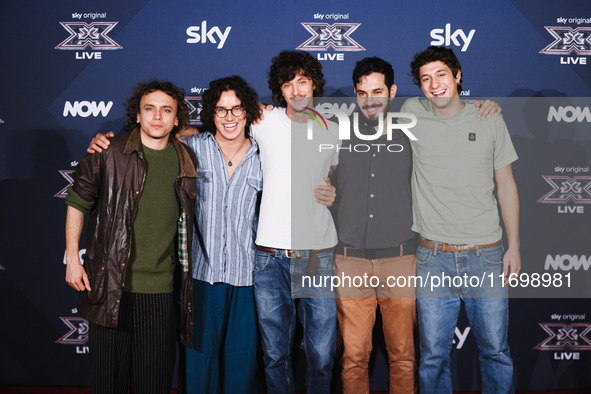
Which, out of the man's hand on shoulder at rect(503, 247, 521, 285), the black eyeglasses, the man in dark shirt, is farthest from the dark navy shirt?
the black eyeglasses

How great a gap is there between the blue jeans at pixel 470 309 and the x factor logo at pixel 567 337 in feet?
2.83

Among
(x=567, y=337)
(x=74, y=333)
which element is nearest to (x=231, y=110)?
(x=74, y=333)

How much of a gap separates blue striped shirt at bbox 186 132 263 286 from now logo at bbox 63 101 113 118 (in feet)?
3.39

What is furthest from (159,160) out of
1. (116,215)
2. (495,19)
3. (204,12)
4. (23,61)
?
(495,19)

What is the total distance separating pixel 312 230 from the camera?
7.89 feet

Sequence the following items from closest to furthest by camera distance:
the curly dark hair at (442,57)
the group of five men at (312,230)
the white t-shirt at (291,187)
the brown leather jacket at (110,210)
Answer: the brown leather jacket at (110,210) → the group of five men at (312,230) → the white t-shirt at (291,187) → the curly dark hair at (442,57)

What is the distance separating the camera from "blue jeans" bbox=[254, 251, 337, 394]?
240cm

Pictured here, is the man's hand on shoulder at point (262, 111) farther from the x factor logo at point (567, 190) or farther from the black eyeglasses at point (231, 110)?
the x factor logo at point (567, 190)

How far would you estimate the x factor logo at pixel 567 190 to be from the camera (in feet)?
9.97

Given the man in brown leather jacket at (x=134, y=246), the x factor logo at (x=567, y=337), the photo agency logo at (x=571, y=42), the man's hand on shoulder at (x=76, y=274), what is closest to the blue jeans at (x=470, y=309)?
the x factor logo at (x=567, y=337)

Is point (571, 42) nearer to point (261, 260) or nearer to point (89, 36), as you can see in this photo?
point (261, 260)

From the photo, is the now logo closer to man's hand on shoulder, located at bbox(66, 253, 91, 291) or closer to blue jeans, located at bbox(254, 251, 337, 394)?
man's hand on shoulder, located at bbox(66, 253, 91, 291)

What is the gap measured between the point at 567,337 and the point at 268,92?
2530 mm

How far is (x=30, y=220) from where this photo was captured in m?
3.10
